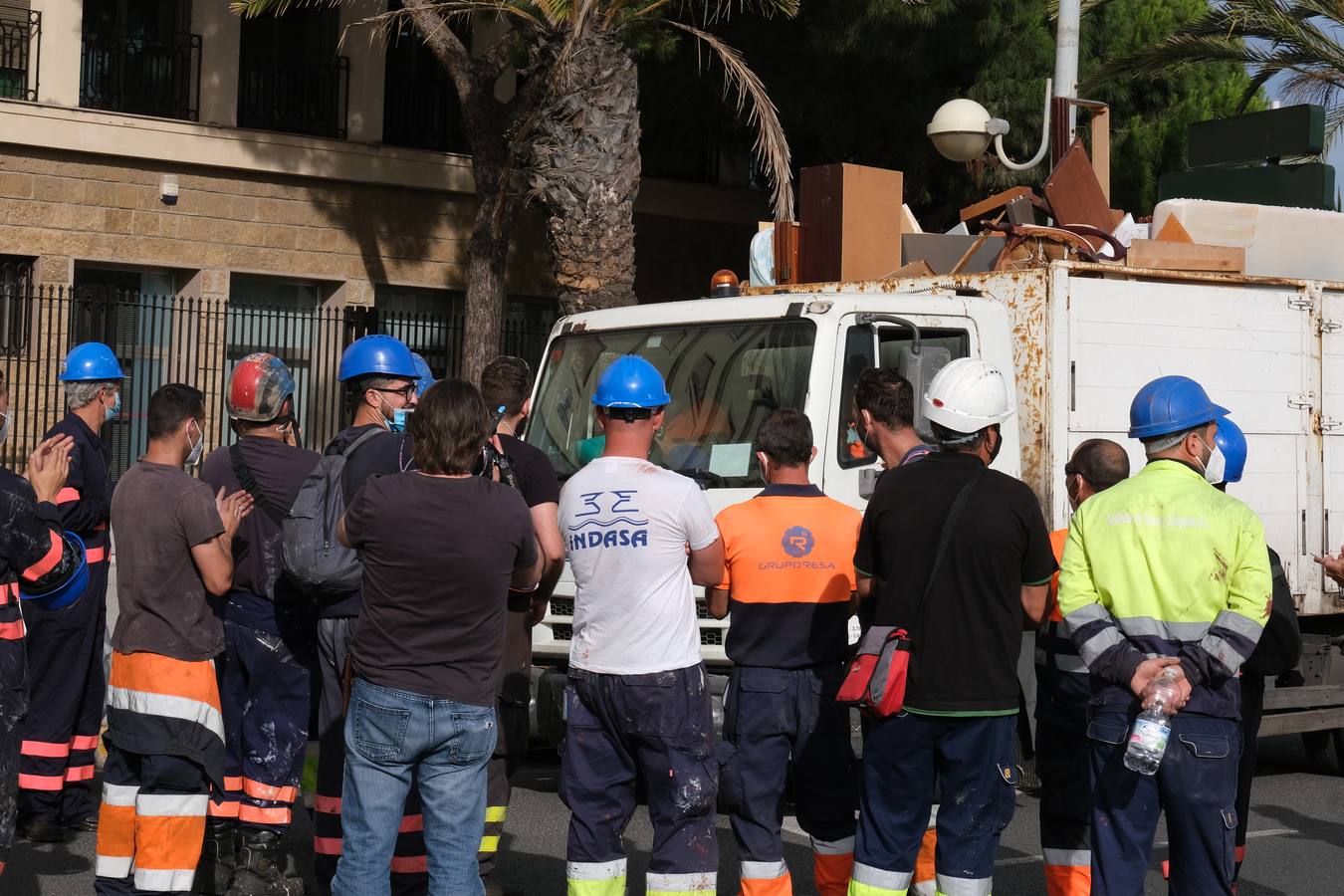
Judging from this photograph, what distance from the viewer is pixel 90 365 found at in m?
6.46

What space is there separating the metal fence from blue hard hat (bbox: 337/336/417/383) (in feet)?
32.8

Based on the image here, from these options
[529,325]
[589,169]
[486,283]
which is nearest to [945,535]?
[589,169]

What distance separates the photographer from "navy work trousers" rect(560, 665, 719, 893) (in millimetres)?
4473

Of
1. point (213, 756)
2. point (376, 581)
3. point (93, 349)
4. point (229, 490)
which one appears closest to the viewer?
point (376, 581)

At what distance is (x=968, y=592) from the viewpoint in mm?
4387

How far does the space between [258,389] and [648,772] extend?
6.31 ft

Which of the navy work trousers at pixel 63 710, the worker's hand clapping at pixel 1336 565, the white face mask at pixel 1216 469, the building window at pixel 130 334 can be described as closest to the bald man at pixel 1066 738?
the white face mask at pixel 1216 469

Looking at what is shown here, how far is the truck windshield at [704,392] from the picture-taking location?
22.4 ft

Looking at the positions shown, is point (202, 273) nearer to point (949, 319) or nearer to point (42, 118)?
point (42, 118)

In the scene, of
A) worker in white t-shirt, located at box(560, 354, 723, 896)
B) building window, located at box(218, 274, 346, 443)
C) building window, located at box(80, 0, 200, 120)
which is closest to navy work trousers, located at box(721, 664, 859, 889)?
worker in white t-shirt, located at box(560, 354, 723, 896)

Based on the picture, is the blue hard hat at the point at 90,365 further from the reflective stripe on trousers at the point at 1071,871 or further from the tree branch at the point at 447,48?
the tree branch at the point at 447,48

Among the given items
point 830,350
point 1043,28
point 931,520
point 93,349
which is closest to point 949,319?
point 830,350

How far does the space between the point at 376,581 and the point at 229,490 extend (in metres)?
1.43

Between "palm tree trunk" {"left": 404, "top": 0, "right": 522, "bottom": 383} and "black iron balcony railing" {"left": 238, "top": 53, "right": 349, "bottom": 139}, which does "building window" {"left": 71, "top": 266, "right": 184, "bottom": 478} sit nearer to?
"black iron balcony railing" {"left": 238, "top": 53, "right": 349, "bottom": 139}
